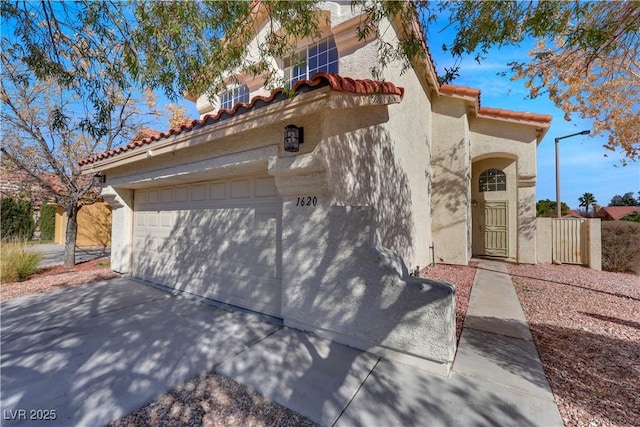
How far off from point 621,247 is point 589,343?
29.0 ft

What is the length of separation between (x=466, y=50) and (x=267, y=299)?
17.5ft

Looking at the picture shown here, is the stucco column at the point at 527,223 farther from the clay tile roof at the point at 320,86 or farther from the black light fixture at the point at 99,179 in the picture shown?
the black light fixture at the point at 99,179

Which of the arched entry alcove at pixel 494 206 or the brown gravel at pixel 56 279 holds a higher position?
the arched entry alcove at pixel 494 206

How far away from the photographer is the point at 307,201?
428 centimetres

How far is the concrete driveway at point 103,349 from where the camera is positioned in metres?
2.81

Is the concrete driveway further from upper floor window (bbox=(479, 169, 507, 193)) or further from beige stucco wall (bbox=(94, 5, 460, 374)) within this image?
upper floor window (bbox=(479, 169, 507, 193))

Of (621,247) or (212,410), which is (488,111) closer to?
(621,247)

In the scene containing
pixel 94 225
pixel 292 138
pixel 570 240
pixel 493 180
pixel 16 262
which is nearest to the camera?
pixel 292 138

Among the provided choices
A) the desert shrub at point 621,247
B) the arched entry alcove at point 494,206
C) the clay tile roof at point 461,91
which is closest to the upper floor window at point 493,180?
the arched entry alcove at point 494,206

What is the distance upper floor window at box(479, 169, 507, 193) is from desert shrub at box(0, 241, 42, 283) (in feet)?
56.5

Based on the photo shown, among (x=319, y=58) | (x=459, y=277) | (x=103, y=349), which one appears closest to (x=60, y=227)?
(x=103, y=349)

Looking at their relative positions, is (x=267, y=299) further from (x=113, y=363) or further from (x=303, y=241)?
(x=113, y=363)

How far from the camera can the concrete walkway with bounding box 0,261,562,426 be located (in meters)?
2.68

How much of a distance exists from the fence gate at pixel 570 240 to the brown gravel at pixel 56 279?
16165mm
